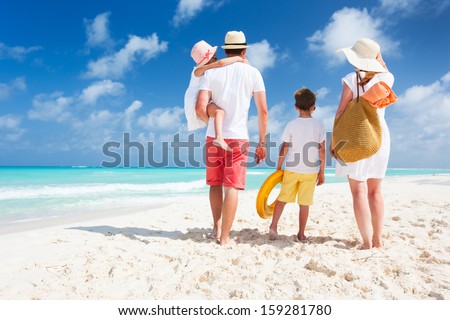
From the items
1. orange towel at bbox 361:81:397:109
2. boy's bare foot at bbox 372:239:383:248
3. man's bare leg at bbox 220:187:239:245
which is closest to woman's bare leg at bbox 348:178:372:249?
boy's bare foot at bbox 372:239:383:248

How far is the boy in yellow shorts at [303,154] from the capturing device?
360 cm

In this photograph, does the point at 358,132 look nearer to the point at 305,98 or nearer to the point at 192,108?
the point at 305,98

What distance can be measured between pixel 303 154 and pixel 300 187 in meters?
0.37

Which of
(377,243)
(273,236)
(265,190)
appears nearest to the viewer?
(377,243)

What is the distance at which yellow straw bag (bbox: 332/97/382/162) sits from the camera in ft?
9.60

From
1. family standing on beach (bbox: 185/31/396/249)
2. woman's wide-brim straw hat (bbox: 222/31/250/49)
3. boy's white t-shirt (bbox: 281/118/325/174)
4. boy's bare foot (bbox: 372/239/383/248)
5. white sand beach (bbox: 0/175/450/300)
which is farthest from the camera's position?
boy's white t-shirt (bbox: 281/118/325/174)

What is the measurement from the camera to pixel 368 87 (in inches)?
121

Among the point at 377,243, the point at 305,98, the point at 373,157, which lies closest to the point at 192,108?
the point at 305,98

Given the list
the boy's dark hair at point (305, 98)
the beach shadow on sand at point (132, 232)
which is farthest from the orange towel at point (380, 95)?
the beach shadow on sand at point (132, 232)

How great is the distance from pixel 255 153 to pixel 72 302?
215cm

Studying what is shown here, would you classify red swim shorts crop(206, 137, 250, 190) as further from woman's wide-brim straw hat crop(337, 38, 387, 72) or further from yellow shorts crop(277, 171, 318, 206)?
woman's wide-brim straw hat crop(337, 38, 387, 72)

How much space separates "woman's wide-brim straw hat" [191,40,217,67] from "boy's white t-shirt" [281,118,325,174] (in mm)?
1171

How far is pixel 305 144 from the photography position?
3.60 meters

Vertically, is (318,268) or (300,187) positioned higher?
(300,187)
